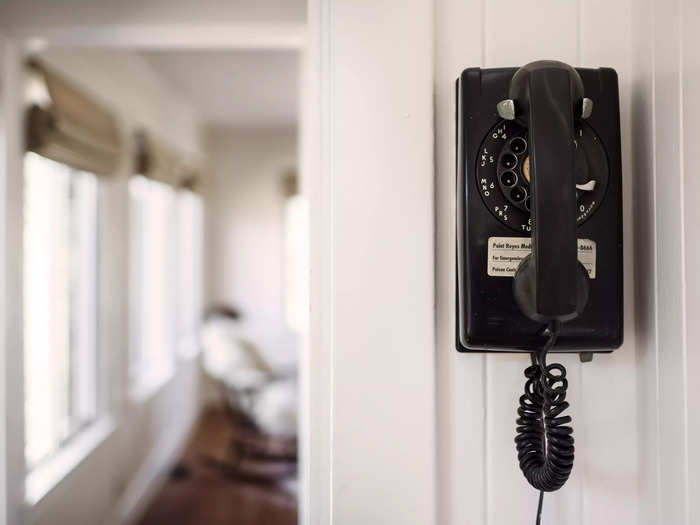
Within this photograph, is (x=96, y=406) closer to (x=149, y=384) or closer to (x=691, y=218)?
(x=149, y=384)

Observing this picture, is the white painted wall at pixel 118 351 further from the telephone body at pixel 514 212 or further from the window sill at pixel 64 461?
the telephone body at pixel 514 212

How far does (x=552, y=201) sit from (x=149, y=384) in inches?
117

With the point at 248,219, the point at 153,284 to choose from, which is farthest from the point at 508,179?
the point at 248,219

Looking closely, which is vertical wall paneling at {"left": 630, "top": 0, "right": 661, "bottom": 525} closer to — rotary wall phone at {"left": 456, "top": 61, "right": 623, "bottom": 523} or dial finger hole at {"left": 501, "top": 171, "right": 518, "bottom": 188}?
rotary wall phone at {"left": 456, "top": 61, "right": 623, "bottom": 523}

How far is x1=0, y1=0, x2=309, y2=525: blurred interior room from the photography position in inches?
43.6

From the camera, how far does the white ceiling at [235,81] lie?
8.67 ft

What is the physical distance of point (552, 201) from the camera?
0.50 m

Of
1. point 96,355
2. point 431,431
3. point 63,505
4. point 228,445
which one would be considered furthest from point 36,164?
point 228,445

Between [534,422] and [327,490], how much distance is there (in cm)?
26

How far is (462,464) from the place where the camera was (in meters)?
0.61

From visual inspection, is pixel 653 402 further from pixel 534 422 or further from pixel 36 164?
pixel 36 164

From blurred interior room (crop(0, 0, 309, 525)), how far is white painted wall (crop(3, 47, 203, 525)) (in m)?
0.01

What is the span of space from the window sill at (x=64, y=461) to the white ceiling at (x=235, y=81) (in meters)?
1.91

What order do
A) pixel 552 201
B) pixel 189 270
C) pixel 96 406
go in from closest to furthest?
pixel 552 201, pixel 96 406, pixel 189 270
